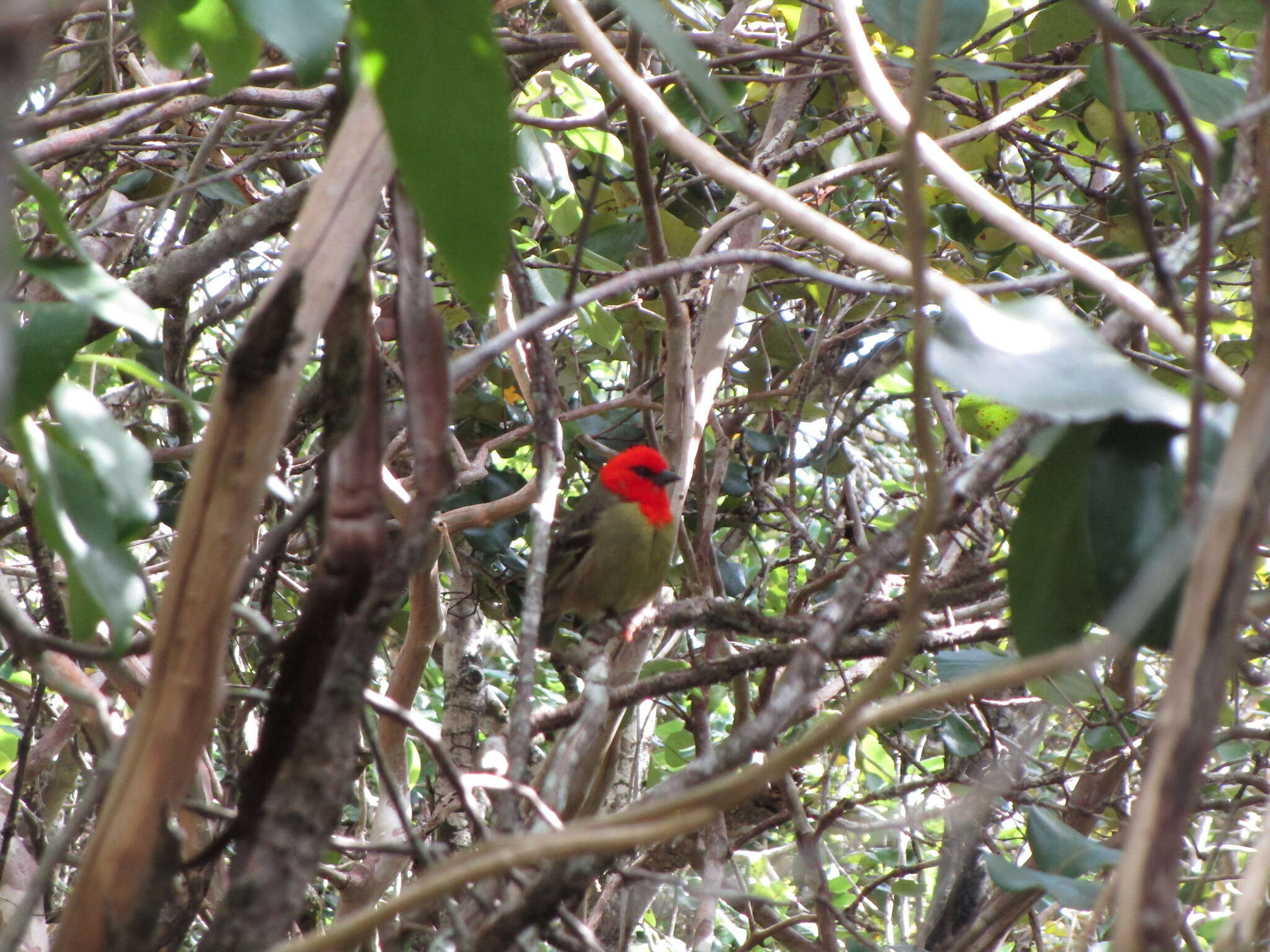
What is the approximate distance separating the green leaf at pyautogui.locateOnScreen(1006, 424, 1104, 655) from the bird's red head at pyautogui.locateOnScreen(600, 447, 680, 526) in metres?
2.91

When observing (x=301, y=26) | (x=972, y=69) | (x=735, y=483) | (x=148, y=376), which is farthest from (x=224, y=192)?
(x=301, y=26)

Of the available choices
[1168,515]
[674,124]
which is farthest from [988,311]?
[674,124]

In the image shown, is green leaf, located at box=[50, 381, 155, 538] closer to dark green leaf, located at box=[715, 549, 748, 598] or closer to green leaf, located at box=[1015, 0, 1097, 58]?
green leaf, located at box=[1015, 0, 1097, 58]

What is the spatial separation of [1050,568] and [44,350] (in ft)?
3.32

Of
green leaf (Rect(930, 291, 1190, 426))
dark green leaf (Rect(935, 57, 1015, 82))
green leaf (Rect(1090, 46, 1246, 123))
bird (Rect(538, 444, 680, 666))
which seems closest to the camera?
green leaf (Rect(930, 291, 1190, 426))

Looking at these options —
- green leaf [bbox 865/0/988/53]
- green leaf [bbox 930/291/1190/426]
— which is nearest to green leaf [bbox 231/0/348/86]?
green leaf [bbox 930/291/1190/426]

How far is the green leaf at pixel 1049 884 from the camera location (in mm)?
1633

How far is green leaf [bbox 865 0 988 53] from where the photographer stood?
87.7 inches

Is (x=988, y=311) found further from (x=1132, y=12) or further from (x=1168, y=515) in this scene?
(x=1132, y=12)

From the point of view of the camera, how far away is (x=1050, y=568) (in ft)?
3.49

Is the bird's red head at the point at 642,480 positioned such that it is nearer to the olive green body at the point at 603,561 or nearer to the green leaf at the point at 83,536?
the olive green body at the point at 603,561

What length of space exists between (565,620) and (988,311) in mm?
5163

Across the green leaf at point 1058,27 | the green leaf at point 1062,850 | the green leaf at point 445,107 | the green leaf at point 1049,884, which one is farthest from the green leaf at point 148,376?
the green leaf at point 1058,27

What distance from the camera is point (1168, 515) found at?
1.01 meters
